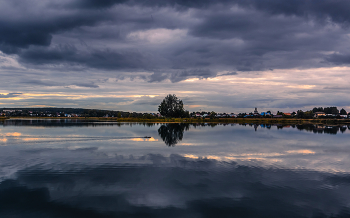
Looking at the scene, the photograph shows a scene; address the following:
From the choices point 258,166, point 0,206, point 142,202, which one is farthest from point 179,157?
point 0,206

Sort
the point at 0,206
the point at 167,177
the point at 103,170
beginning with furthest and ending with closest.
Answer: the point at 103,170 → the point at 167,177 → the point at 0,206

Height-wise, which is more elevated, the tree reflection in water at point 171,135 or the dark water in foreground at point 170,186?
the tree reflection in water at point 171,135

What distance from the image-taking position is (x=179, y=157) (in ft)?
106

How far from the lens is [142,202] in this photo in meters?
16.9

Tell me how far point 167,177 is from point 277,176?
10759mm

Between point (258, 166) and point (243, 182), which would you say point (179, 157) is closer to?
point (258, 166)

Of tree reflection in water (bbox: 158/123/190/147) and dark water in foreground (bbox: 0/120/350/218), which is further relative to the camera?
tree reflection in water (bbox: 158/123/190/147)

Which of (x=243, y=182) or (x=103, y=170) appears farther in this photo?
(x=103, y=170)

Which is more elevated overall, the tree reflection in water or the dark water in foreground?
the tree reflection in water

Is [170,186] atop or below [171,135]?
below

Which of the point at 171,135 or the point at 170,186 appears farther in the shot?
the point at 171,135

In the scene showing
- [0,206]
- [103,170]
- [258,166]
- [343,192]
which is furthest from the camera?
[258,166]

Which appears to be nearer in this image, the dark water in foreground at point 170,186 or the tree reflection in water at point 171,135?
the dark water in foreground at point 170,186

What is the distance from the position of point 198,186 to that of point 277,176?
8635 millimetres
